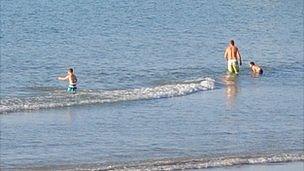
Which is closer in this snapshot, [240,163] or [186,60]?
[240,163]

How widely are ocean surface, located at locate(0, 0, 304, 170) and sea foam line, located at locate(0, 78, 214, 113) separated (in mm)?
29

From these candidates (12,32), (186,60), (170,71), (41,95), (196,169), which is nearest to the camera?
(196,169)

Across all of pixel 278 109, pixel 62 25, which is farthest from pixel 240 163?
pixel 62 25

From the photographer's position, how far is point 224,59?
34.5 m

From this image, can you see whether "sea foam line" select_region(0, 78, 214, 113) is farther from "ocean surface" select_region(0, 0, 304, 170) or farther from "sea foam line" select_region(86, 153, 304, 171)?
"sea foam line" select_region(86, 153, 304, 171)

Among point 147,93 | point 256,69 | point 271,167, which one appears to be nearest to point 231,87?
point 256,69

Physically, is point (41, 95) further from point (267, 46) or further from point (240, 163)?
point (267, 46)

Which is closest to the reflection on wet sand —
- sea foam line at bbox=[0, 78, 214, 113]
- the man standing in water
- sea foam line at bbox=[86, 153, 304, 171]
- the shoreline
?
the man standing in water

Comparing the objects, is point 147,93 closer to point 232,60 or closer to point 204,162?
point 232,60

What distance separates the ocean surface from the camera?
1988cm

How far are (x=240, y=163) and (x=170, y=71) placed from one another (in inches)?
493

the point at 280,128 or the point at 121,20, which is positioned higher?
the point at 121,20

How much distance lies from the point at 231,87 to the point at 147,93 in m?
2.60

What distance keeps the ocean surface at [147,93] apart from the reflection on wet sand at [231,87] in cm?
3
